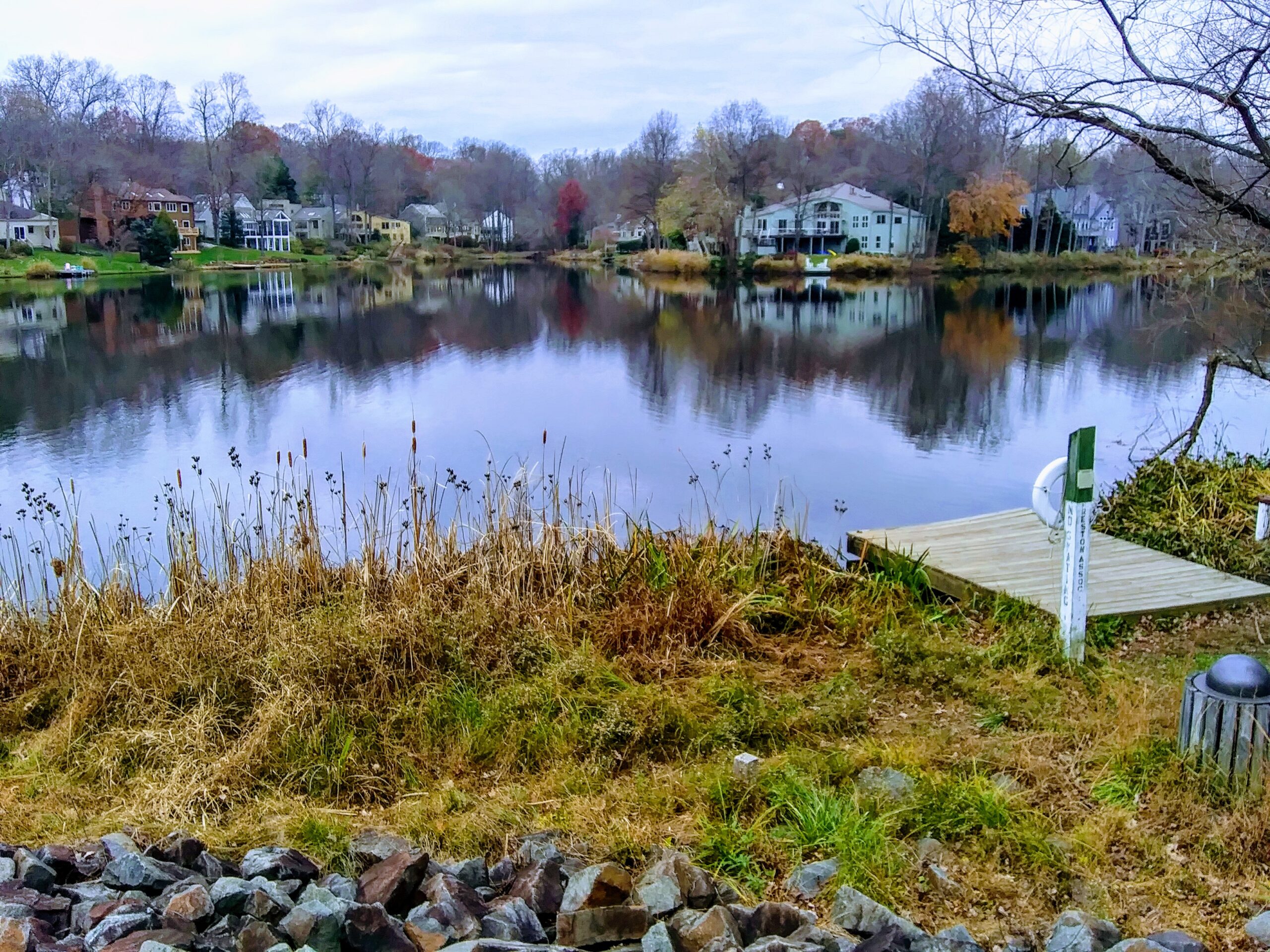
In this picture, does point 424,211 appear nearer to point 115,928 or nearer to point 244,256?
point 244,256

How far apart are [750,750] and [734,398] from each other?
602 inches

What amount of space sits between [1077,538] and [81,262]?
62166 millimetres

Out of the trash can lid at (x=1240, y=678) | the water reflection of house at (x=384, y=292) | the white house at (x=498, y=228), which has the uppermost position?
the white house at (x=498, y=228)

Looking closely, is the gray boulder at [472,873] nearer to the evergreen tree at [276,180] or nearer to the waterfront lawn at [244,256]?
the waterfront lawn at [244,256]

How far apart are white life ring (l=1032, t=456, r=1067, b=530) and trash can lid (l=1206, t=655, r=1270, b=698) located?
209 cm

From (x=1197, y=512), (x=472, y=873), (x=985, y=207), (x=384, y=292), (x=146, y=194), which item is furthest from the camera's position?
(x=146, y=194)

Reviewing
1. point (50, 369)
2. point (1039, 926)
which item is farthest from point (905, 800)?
point (50, 369)

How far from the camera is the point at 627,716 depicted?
501 centimetres

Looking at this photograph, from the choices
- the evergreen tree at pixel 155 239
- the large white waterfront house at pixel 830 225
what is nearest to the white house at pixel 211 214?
the evergreen tree at pixel 155 239

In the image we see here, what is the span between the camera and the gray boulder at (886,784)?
13.6 feet

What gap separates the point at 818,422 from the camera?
1744 centimetres

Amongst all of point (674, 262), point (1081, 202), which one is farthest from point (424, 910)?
point (1081, 202)

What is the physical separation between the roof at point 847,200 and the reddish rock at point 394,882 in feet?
223

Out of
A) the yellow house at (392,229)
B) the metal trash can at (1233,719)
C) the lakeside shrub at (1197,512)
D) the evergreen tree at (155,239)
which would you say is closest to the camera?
the metal trash can at (1233,719)
